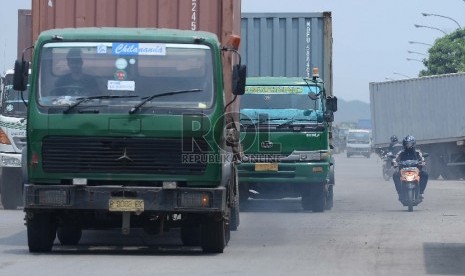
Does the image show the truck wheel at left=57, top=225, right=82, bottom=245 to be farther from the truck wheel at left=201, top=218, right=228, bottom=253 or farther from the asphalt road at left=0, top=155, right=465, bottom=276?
the truck wheel at left=201, top=218, right=228, bottom=253

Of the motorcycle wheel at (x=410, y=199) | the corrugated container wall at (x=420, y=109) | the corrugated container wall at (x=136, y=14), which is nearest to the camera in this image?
the corrugated container wall at (x=136, y=14)

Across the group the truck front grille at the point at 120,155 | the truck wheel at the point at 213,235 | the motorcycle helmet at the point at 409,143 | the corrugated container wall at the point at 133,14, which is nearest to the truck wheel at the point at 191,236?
the truck wheel at the point at 213,235

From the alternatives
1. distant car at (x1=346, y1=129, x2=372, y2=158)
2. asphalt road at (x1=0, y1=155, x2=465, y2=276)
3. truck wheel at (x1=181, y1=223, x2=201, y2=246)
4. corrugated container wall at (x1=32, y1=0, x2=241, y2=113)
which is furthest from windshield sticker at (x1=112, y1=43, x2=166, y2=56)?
distant car at (x1=346, y1=129, x2=372, y2=158)

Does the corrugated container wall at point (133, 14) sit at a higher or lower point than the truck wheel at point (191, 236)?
higher

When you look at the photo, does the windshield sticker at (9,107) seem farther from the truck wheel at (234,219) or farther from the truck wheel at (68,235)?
the truck wheel at (68,235)

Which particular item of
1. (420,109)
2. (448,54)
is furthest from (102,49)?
(448,54)

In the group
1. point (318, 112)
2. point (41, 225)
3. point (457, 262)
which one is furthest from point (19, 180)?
point (457, 262)

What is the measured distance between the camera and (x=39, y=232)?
1428cm

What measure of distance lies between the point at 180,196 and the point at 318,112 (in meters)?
8.50

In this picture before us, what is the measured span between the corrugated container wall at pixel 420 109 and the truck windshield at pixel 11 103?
905 inches

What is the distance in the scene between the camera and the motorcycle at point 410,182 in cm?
2397

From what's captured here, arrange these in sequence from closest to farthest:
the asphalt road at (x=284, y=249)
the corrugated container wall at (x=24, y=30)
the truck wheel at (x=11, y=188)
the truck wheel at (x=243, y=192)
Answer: the asphalt road at (x=284, y=249) < the truck wheel at (x=11, y=188) < the truck wheel at (x=243, y=192) < the corrugated container wall at (x=24, y=30)

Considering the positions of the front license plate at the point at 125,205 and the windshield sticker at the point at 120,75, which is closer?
the front license plate at the point at 125,205

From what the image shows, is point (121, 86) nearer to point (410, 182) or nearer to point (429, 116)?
point (410, 182)
